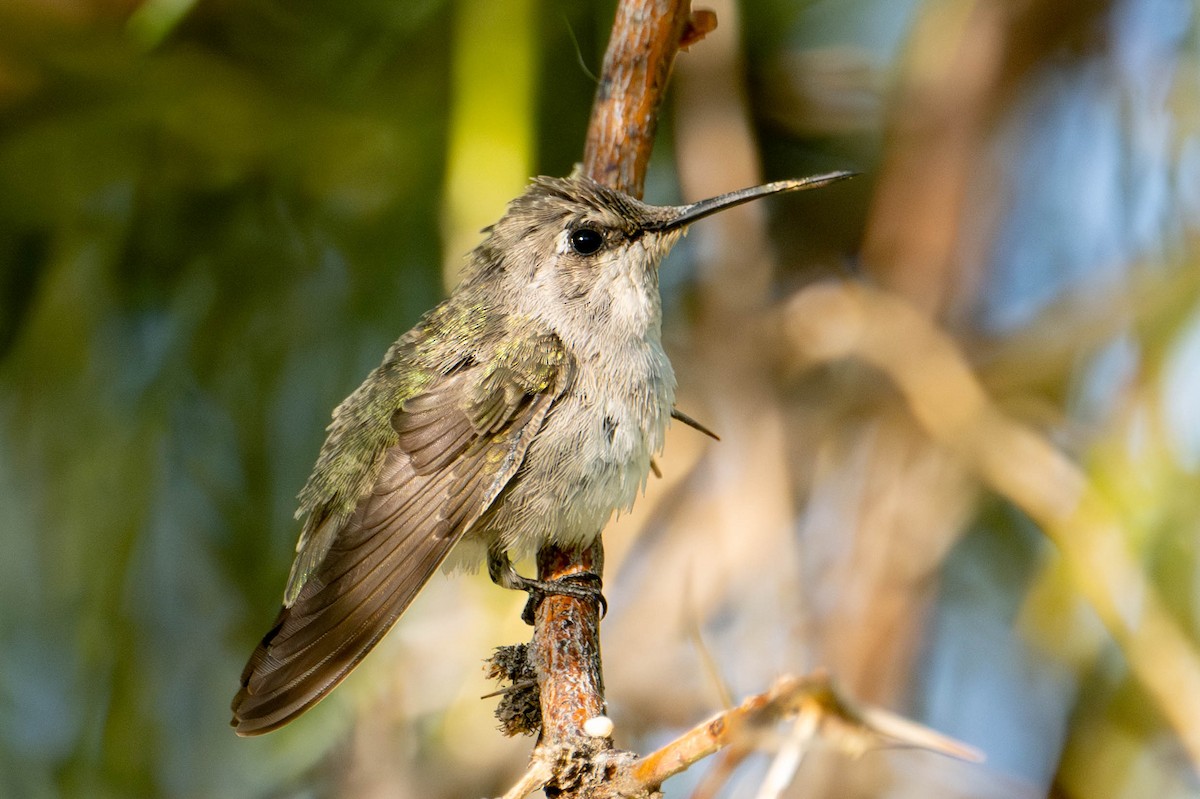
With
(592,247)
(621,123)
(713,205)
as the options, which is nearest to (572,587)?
(592,247)

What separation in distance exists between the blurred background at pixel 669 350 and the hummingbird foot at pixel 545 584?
630mm

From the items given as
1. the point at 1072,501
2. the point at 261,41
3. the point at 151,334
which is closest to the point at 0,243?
the point at 151,334

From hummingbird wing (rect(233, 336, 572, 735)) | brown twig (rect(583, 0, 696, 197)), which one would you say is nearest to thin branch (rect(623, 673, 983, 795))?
hummingbird wing (rect(233, 336, 572, 735))

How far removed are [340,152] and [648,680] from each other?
1859 millimetres

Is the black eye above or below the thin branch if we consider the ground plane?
above

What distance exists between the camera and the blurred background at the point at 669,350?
10.3 ft

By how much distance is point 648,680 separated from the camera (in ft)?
9.99

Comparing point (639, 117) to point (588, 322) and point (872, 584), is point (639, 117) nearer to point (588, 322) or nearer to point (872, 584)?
point (588, 322)

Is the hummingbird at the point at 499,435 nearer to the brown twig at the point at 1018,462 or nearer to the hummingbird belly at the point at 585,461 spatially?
the hummingbird belly at the point at 585,461

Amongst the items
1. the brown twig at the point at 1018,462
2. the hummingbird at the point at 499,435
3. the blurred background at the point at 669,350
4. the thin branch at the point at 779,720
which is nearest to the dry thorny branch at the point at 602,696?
the thin branch at the point at 779,720

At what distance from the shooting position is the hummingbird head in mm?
2344

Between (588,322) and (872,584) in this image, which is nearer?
(588,322)

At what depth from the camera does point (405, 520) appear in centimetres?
220

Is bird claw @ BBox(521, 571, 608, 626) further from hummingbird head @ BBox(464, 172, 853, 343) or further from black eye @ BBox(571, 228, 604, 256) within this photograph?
black eye @ BBox(571, 228, 604, 256)
